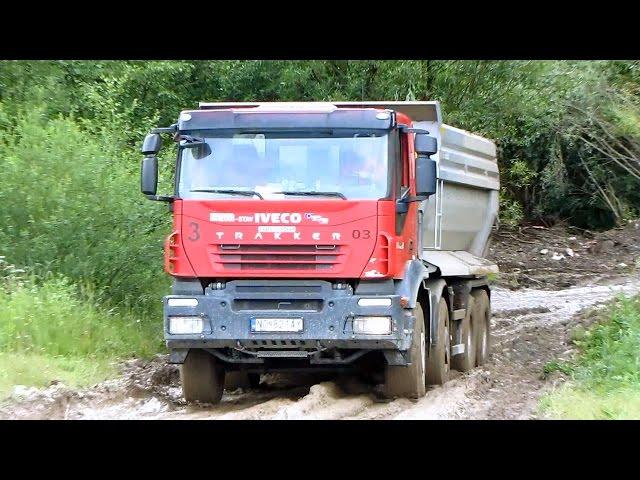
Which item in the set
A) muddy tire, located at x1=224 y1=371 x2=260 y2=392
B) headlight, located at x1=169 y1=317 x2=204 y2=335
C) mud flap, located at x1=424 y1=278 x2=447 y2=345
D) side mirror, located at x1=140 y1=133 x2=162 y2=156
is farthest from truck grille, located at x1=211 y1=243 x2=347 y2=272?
muddy tire, located at x1=224 y1=371 x2=260 y2=392

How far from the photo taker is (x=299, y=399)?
1155 cm

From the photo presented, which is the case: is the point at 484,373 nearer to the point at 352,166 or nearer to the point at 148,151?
the point at 352,166

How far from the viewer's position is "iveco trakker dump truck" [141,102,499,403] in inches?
402

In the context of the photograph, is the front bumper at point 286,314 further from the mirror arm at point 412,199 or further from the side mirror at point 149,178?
the side mirror at point 149,178

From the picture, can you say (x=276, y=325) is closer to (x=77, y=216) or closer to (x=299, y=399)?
(x=299, y=399)

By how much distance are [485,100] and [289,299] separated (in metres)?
14.0

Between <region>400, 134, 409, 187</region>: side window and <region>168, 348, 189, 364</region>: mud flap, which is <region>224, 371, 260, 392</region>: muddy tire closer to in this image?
<region>168, 348, 189, 364</region>: mud flap

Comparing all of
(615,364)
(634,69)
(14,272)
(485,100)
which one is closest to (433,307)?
(615,364)

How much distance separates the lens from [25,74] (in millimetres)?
18312

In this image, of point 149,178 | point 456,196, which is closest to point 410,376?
point 149,178

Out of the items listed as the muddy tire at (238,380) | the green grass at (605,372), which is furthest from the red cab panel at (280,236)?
the muddy tire at (238,380)

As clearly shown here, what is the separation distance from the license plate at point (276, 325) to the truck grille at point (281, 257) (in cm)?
49

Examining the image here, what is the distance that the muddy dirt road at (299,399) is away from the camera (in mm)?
10328

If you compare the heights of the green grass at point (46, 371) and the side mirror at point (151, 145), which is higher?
the side mirror at point (151, 145)
